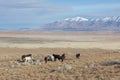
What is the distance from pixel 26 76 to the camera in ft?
68.3

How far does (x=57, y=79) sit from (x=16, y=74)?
381 cm

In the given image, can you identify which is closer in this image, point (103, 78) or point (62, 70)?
point (103, 78)

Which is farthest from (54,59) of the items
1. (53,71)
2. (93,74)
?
(93,74)

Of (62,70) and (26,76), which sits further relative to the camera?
(62,70)

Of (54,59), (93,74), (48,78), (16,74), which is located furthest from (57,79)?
(54,59)

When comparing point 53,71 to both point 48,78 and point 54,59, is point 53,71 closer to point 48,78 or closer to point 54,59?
point 48,78

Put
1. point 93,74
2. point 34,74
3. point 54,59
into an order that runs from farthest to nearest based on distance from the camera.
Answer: point 54,59
point 34,74
point 93,74

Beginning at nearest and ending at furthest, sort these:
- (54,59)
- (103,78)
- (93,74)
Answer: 1. (103,78)
2. (93,74)
3. (54,59)

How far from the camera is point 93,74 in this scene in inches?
794

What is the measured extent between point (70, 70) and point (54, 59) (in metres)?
10.6

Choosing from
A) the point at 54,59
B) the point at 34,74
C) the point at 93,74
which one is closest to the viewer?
the point at 93,74

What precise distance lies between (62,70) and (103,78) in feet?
13.7

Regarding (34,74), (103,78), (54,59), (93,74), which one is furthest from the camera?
(54,59)

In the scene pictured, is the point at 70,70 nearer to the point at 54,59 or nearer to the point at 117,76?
the point at 117,76
